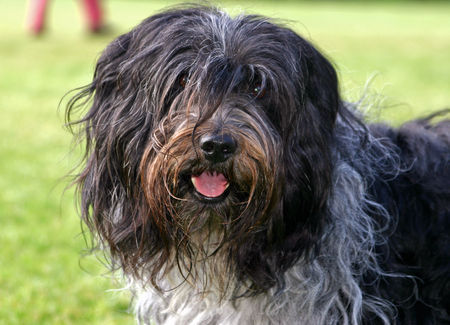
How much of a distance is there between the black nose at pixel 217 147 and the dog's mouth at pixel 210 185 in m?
0.14

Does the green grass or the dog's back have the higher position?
the dog's back

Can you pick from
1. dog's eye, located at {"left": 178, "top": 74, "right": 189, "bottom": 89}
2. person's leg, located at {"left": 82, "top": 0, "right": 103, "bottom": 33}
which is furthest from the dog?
person's leg, located at {"left": 82, "top": 0, "right": 103, "bottom": 33}

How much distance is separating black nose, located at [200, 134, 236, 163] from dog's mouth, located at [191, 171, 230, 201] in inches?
5.7

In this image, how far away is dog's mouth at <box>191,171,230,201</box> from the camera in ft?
8.01

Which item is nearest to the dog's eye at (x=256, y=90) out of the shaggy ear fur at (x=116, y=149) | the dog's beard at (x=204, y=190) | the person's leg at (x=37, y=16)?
the dog's beard at (x=204, y=190)

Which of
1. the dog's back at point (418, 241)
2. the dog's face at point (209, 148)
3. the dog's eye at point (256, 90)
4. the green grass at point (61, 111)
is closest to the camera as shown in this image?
the dog's face at point (209, 148)

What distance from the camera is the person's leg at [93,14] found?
14.5 meters

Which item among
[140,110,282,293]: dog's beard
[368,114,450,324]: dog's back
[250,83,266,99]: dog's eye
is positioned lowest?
[368,114,450,324]: dog's back

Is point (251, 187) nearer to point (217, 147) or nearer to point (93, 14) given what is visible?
point (217, 147)

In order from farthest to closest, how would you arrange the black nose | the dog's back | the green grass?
the green grass, the dog's back, the black nose

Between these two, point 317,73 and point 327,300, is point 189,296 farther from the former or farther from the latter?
point 317,73

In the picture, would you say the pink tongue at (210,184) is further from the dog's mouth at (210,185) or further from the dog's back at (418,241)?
the dog's back at (418,241)

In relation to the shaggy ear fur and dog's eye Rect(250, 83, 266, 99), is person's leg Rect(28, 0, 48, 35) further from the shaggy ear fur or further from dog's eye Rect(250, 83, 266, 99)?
dog's eye Rect(250, 83, 266, 99)

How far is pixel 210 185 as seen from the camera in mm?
2461
